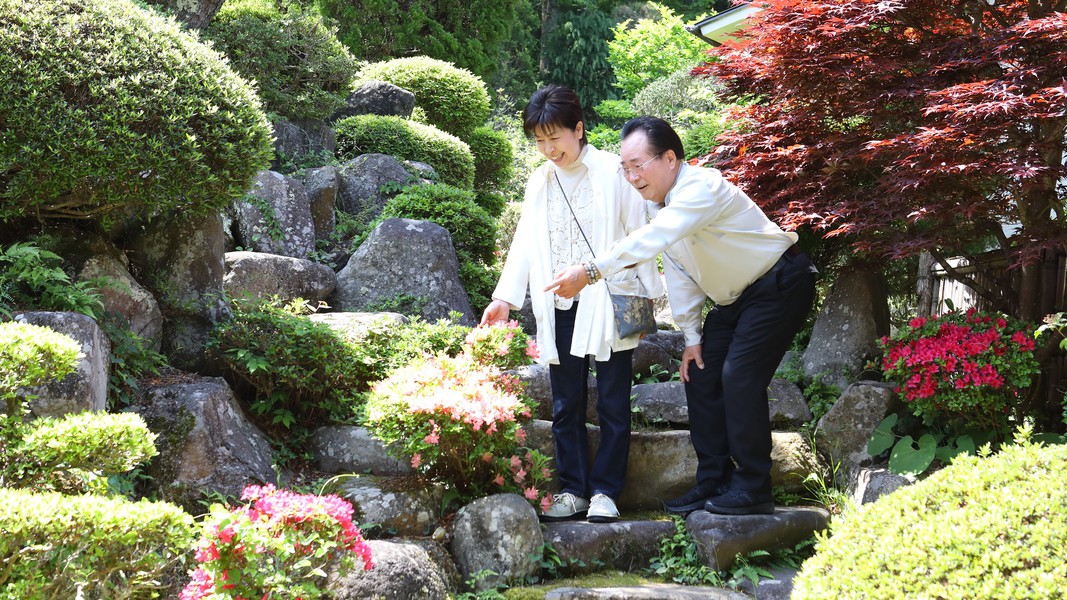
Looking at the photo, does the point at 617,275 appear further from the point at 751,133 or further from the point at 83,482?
the point at 83,482

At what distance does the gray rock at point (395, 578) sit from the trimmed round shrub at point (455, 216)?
12.7ft

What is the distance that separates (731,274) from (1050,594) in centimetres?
216

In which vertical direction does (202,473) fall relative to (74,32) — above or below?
below

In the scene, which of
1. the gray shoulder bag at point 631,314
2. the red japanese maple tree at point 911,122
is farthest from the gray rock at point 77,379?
the red japanese maple tree at point 911,122

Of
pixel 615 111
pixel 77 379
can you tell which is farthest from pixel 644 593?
pixel 615 111

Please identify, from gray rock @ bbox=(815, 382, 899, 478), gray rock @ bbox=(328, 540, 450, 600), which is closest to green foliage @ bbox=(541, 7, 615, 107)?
gray rock @ bbox=(815, 382, 899, 478)

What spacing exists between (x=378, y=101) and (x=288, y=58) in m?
1.49

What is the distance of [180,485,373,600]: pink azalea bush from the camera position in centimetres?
254

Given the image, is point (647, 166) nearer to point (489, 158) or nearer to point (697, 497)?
point (697, 497)

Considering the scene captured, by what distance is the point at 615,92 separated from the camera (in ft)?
74.7

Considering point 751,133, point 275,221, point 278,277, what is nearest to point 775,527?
point 751,133

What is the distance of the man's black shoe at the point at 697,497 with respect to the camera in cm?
413

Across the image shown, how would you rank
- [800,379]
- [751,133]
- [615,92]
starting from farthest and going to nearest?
[615,92]
[800,379]
[751,133]

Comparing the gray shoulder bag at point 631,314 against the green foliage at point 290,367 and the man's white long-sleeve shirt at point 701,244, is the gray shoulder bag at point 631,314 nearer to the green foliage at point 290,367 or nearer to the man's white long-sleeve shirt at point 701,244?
the man's white long-sleeve shirt at point 701,244
